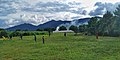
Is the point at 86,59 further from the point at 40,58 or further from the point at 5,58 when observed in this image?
the point at 5,58

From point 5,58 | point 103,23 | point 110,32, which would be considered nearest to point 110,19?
point 103,23

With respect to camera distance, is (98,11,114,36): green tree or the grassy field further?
(98,11,114,36): green tree

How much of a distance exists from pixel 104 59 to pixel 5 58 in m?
10.9

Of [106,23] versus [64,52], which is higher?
[106,23]

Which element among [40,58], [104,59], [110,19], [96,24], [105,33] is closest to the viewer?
[104,59]

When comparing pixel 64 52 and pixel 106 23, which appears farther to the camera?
pixel 106 23

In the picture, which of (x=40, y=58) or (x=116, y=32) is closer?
(x=40, y=58)

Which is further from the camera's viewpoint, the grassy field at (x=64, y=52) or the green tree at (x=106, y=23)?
the green tree at (x=106, y=23)

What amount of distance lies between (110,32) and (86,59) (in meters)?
72.8

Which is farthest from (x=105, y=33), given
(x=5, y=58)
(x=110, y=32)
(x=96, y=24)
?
(x=5, y=58)

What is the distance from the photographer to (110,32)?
9938cm

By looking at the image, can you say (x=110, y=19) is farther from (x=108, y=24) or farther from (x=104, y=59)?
(x=104, y=59)

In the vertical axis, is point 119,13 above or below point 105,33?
above

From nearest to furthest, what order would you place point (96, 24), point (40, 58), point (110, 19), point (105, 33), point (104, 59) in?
point (104, 59)
point (40, 58)
point (105, 33)
point (110, 19)
point (96, 24)
